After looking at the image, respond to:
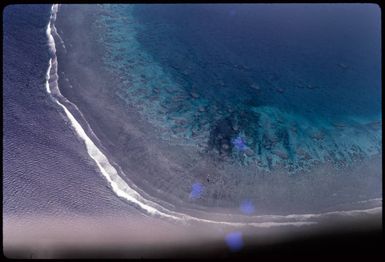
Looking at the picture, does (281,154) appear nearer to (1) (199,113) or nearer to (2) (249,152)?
(2) (249,152)

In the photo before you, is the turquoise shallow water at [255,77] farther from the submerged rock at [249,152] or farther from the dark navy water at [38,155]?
the dark navy water at [38,155]

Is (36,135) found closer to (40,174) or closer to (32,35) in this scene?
(40,174)

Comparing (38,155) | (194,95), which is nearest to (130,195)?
(38,155)

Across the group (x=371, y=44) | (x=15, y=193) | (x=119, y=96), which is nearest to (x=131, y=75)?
(x=119, y=96)

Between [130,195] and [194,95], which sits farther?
[194,95]

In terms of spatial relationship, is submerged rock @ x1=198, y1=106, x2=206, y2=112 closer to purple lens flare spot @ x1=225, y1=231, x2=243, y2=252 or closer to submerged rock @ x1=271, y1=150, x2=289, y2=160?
submerged rock @ x1=271, y1=150, x2=289, y2=160

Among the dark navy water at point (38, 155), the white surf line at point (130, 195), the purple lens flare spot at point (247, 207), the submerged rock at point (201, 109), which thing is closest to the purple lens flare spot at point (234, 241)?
the white surf line at point (130, 195)
